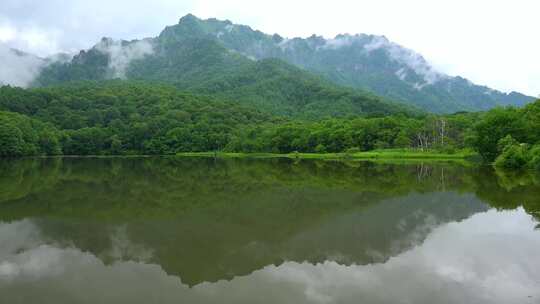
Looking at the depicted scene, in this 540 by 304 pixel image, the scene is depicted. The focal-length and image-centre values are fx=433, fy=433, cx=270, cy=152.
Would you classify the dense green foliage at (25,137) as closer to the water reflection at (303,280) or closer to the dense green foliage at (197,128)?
the dense green foliage at (197,128)

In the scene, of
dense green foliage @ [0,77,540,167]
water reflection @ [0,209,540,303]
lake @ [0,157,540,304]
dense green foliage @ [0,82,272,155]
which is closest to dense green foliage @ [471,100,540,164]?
dense green foliage @ [0,77,540,167]

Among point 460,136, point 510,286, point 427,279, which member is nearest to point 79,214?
point 427,279

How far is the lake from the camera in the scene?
9.84 m

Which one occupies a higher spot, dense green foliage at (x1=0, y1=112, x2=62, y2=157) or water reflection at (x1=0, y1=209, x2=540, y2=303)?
water reflection at (x1=0, y1=209, x2=540, y2=303)

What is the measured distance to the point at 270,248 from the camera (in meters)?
13.7

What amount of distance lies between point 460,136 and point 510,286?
8622cm

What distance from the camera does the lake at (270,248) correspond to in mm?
9836

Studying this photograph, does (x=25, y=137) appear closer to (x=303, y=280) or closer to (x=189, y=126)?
(x=189, y=126)

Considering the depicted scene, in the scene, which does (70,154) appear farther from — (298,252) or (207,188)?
(298,252)

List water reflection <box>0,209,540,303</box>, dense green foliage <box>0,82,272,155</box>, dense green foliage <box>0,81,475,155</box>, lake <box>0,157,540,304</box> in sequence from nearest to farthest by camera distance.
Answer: water reflection <box>0,209,540,303</box> < lake <box>0,157,540,304</box> < dense green foliage <box>0,81,475,155</box> < dense green foliage <box>0,82,272,155</box>

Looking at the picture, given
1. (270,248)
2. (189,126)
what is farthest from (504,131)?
(189,126)

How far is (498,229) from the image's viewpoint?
16594 mm

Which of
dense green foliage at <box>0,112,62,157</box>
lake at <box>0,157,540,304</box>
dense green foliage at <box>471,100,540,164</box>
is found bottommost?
dense green foliage at <box>0,112,62,157</box>

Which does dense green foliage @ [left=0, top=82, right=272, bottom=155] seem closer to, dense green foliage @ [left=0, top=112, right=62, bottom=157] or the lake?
dense green foliage @ [left=0, top=112, right=62, bottom=157]
